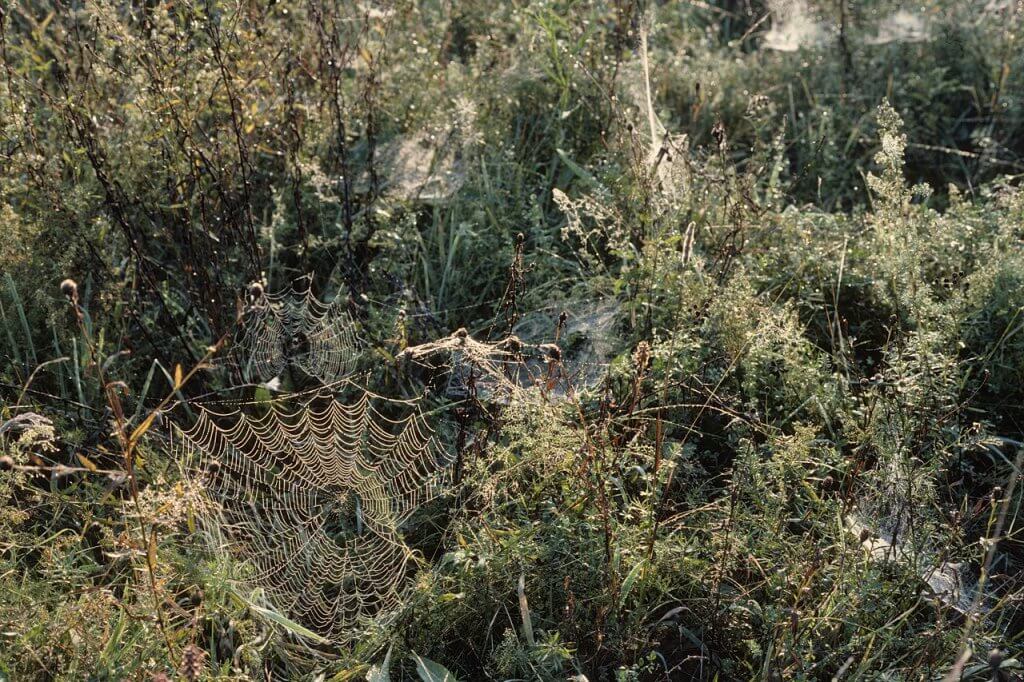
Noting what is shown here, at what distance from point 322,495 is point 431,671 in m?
0.82

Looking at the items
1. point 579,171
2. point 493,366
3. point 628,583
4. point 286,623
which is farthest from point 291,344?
point 628,583

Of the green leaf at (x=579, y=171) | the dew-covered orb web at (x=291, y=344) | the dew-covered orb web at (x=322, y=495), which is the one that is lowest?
the dew-covered orb web at (x=322, y=495)

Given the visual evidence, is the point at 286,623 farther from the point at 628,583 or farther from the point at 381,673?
the point at 628,583

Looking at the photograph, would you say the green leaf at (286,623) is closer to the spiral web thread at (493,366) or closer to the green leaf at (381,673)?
the green leaf at (381,673)

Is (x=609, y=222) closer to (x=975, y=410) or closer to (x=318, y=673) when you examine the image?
(x=975, y=410)

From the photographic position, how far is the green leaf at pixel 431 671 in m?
2.32

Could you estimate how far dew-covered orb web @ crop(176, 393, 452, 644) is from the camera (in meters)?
2.70

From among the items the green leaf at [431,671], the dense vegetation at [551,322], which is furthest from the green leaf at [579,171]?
the green leaf at [431,671]

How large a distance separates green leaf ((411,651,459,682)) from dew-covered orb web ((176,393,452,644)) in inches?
9.0

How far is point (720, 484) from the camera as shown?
114 inches

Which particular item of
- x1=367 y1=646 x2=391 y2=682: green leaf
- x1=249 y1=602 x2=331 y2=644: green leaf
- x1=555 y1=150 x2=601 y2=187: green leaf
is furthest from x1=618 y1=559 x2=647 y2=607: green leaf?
x1=555 y1=150 x2=601 y2=187: green leaf

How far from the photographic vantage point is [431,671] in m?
2.35

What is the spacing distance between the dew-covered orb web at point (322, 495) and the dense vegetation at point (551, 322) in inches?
3.4

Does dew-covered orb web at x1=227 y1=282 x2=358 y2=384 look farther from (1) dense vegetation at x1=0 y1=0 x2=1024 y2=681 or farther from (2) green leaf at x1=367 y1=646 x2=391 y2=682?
(2) green leaf at x1=367 y1=646 x2=391 y2=682
